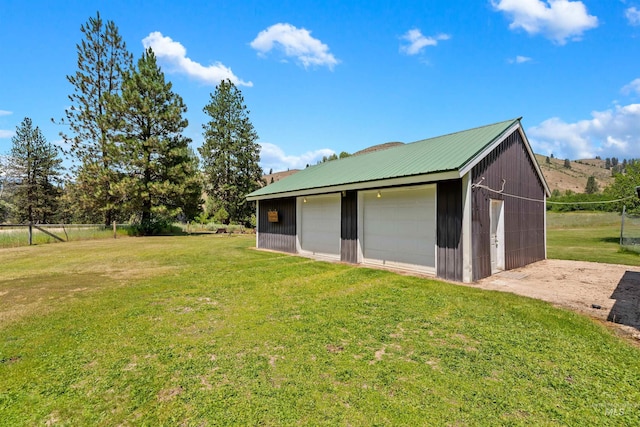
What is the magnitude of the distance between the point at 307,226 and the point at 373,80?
8.23 m

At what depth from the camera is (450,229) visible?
22.8ft

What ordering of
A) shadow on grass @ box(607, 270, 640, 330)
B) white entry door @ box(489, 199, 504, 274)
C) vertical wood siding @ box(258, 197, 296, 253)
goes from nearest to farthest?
shadow on grass @ box(607, 270, 640, 330) < white entry door @ box(489, 199, 504, 274) < vertical wood siding @ box(258, 197, 296, 253)

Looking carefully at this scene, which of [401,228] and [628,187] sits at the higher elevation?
[628,187]

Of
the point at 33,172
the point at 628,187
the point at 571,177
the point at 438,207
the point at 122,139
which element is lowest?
the point at 438,207

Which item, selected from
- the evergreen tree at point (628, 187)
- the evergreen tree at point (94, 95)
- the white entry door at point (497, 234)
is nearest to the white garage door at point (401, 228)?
the white entry door at point (497, 234)

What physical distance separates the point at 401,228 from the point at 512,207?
3.64 m

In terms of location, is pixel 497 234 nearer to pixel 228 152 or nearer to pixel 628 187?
pixel 628 187

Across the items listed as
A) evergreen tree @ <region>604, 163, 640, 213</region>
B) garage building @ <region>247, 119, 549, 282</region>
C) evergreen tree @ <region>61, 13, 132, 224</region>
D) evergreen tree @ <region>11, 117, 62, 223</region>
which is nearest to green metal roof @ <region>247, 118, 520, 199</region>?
garage building @ <region>247, 119, 549, 282</region>

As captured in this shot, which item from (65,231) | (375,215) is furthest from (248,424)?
(65,231)

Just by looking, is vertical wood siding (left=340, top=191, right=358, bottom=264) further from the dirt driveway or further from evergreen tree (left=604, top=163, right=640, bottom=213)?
evergreen tree (left=604, top=163, right=640, bottom=213)

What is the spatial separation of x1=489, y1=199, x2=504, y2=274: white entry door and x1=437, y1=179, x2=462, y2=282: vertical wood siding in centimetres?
180

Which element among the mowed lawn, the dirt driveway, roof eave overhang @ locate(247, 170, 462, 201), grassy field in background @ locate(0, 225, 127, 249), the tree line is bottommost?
the dirt driveway

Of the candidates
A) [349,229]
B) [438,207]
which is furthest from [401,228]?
[349,229]

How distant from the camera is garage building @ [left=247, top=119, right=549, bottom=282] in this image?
Result: 690 centimetres
